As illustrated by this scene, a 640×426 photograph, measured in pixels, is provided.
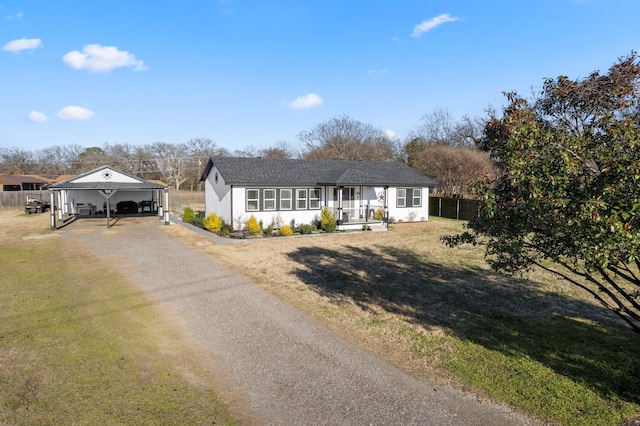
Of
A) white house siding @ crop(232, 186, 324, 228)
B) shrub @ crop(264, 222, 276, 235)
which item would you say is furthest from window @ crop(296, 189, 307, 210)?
shrub @ crop(264, 222, 276, 235)

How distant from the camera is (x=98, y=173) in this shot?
25.8m

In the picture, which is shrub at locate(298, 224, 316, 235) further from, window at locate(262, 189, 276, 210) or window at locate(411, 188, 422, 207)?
window at locate(411, 188, 422, 207)

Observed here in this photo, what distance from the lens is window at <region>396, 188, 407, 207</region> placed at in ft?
83.6

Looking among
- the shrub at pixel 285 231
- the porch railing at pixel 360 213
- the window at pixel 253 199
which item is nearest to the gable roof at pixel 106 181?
the window at pixel 253 199

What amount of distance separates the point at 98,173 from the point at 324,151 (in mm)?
31925

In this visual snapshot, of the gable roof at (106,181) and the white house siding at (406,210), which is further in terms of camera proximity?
the white house siding at (406,210)

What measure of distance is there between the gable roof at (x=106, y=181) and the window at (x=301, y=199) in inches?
367

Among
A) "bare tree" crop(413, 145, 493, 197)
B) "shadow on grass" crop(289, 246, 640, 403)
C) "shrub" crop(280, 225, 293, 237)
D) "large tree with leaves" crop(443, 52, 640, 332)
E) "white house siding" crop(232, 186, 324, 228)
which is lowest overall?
"shadow on grass" crop(289, 246, 640, 403)

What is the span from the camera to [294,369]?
5.90 meters

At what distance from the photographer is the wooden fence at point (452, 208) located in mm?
27578

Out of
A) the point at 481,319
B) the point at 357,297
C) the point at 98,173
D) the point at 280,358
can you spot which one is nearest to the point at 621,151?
the point at 481,319

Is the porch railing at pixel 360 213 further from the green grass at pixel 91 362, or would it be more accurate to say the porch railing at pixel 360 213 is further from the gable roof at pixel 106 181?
the green grass at pixel 91 362

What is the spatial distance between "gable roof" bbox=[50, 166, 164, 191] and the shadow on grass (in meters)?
15.7

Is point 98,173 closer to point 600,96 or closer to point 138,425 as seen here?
point 138,425
